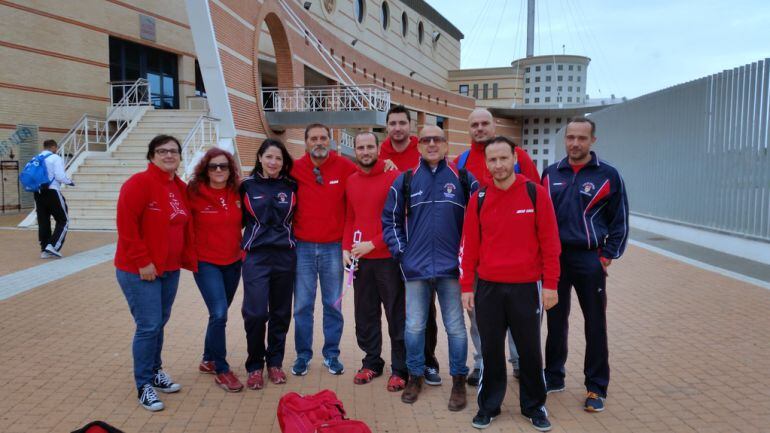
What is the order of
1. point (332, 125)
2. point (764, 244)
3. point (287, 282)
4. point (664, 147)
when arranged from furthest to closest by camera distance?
point (332, 125)
point (664, 147)
point (764, 244)
point (287, 282)

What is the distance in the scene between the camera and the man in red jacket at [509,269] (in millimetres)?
3594

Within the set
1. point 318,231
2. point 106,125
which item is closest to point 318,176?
point 318,231

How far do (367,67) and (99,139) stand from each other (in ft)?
60.8

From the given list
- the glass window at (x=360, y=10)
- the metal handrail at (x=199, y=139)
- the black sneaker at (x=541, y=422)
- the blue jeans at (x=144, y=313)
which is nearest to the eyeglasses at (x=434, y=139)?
the black sneaker at (x=541, y=422)

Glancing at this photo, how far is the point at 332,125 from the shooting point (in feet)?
68.9

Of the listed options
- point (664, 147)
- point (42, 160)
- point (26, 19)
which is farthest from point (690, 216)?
point (26, 19)

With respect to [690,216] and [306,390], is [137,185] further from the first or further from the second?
[690,216]

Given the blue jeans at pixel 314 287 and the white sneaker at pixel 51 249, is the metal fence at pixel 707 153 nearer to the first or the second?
the blue jeans at pixel 314 287

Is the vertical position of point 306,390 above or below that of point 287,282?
below

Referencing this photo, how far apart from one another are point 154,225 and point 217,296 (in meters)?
0.77

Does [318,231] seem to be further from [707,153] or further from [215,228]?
[707,153]

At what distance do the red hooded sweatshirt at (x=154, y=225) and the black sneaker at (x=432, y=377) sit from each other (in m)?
2.04

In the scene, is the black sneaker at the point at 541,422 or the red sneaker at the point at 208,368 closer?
the black sneaker at the point at 541,422

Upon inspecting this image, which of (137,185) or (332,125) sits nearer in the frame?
(137,185)
